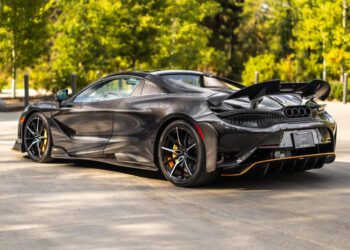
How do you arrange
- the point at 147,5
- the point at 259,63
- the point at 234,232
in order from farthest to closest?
the point at 259,63, the point at 147,5, the point at 234,232

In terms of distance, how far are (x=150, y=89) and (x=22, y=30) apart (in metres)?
18.9

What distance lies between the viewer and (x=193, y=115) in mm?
7816

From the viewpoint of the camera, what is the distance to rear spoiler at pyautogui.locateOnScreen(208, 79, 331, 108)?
7.54 m

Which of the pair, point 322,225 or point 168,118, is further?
point 168,118

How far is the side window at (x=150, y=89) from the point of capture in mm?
8533

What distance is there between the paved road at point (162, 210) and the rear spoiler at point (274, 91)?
0.94 meters

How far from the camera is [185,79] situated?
894 cm

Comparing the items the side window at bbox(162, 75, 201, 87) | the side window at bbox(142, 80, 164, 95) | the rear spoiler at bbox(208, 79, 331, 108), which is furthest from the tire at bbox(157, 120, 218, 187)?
the side window at bbox(162, 75, 201, 87)

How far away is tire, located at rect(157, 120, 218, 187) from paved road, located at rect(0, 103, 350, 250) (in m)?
0.13

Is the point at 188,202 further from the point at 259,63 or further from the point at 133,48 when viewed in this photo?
the point at 259,63

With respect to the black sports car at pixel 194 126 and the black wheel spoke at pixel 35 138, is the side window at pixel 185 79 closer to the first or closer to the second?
the black sports car at pixel 194 126

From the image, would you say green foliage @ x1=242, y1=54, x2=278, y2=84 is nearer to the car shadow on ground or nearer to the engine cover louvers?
the car shadow on ground

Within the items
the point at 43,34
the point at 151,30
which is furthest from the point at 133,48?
the point at 43,34

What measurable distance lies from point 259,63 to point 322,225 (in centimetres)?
3149
